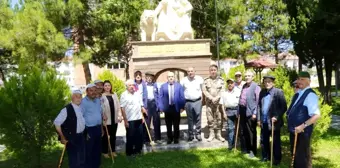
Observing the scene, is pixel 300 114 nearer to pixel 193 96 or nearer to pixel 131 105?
pixel 193 96

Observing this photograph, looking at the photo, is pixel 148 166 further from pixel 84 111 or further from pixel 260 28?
pixel 260 28

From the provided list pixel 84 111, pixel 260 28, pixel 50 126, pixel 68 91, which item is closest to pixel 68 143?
pixel 84 111

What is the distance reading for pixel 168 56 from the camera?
907 centimetres

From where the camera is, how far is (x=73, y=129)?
460cm

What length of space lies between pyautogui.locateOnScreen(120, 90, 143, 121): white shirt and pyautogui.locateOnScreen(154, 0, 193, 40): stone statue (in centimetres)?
349

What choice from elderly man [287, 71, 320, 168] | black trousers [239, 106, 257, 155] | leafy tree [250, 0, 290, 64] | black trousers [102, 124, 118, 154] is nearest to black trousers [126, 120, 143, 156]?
black trousers [102, 124, 118, 154]

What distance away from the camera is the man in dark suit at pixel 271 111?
5.45 m

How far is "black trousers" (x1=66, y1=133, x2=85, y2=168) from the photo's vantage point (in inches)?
183

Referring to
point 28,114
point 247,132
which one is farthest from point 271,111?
point 28,114

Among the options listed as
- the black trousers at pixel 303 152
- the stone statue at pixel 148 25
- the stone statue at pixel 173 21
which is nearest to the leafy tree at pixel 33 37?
the stone statue at pixel 148 25

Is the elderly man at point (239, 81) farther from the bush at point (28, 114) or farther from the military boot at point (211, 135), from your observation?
the bush at point (28, 114)

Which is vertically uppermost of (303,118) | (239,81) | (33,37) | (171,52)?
(33,37)

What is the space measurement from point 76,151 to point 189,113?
2770 mm

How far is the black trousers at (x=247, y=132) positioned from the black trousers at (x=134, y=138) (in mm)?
1893
